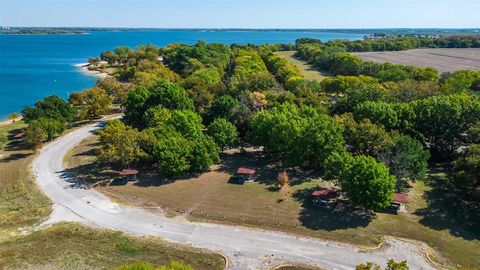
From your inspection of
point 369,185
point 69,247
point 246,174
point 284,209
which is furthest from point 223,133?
point 69,247

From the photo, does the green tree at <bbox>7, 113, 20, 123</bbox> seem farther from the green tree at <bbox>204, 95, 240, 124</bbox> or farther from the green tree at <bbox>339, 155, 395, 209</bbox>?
the green tree at <bbox>339, 155, 395, 209</bbox>

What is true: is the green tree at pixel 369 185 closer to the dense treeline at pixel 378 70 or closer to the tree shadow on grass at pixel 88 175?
the tree shadow on grass at pixel 88 175

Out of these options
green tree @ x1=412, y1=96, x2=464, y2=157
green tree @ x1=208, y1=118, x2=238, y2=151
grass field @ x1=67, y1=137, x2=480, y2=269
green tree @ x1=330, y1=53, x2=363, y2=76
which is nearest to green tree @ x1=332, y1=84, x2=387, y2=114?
green tree @ x1=412, y1=96, x2=464, y2=157

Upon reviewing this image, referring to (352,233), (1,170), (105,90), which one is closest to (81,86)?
(105,90)

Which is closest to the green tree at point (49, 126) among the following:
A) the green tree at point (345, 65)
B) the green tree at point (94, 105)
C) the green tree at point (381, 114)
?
the green tree at point (94, 105)

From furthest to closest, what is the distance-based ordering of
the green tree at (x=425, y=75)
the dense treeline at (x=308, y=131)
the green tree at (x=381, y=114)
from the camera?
1. the green tree at (x=425, y=75)
2. the green tree at (x=381, y=114)
3. the dense treeline at (x=308, y=131)

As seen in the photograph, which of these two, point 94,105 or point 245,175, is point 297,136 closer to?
point 245,175
